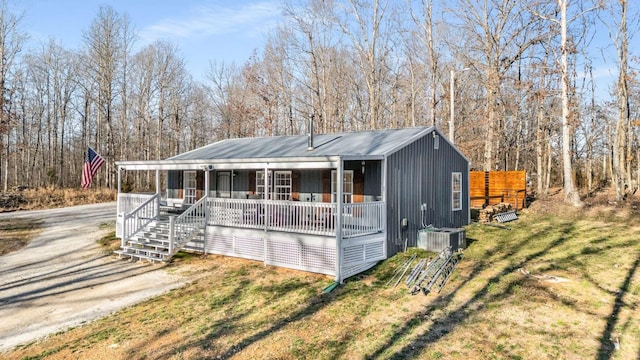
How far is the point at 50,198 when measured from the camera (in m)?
27.1

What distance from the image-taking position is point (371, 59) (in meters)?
27.3

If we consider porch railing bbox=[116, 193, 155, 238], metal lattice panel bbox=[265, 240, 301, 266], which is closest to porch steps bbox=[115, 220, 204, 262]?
porch railing bbox=[116, 193, 155, 238]

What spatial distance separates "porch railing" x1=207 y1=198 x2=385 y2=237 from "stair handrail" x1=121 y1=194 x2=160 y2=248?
147 inches

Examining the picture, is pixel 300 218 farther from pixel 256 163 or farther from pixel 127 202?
pixel 127 202

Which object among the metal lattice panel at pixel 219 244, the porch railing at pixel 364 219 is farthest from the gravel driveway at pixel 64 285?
the porch railing at pixel 364 219

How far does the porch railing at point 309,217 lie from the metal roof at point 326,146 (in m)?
1.47

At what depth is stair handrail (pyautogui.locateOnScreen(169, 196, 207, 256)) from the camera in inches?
487

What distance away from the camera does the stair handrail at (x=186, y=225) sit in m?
12.4

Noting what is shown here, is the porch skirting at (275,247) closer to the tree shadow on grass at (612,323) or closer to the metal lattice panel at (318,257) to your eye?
the metal lattice panel at (318,257)

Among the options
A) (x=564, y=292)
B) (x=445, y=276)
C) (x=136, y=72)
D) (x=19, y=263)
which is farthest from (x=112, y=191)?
(x=564, y=292)

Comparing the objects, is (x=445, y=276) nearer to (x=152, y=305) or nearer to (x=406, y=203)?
(x=406, y=203)

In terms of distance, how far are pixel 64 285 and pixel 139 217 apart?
376 cm

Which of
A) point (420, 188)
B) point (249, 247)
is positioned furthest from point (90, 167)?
point (420, 188)

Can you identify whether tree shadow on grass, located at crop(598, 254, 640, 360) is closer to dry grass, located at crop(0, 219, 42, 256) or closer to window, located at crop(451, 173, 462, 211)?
window, located at crop(451, 173, 462, 211)
